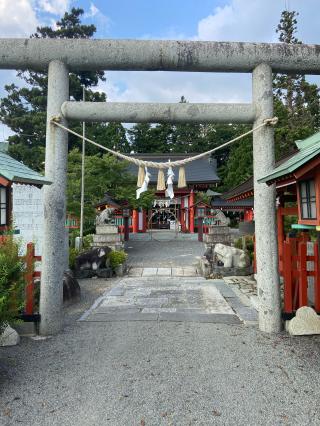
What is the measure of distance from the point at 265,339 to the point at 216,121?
3420 millimetres

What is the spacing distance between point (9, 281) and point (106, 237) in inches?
335

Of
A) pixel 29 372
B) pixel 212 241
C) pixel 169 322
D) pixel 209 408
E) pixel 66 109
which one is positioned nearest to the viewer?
pixel 209 408

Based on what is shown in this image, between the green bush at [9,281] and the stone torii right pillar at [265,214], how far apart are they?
134 inches

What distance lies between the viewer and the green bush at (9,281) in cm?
350

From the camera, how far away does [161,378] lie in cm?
358

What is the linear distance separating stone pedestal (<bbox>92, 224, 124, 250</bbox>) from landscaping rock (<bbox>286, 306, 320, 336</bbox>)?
322 inches

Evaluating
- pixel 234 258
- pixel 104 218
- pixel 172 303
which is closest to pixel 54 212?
pixel 172 303

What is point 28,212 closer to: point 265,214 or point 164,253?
point 265,214

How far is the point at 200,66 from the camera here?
16.7 feet

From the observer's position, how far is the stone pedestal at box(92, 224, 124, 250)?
12.2 m

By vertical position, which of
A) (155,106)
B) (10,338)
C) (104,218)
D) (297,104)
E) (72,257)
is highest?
(297,104)

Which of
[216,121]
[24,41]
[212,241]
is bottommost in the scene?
[212,241]

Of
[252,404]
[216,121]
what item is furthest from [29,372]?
[216,121]

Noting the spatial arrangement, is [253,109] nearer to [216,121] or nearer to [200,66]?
[216,121]
